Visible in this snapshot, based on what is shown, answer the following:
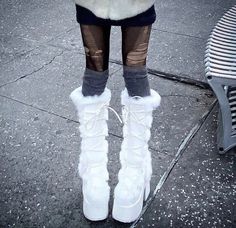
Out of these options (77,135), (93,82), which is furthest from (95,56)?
(77,135)

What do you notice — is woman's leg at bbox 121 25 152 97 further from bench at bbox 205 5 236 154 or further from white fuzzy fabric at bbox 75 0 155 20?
bench at bbox 205 5 236 154

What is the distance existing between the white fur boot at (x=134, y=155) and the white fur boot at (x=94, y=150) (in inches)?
2.9

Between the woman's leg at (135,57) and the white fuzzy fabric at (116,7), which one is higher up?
the white fuzzy fabric at (116,7)

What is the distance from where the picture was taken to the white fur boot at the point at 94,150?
1.45 metres

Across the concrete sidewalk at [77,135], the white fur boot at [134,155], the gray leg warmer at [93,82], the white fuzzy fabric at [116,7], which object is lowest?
the concrete sidewalk at [77,135]

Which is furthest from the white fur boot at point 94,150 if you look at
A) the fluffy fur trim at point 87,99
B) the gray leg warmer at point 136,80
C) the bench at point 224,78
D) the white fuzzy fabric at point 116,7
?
the bench at point 224,78

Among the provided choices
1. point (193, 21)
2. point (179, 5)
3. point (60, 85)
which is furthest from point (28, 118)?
point (179, 5)

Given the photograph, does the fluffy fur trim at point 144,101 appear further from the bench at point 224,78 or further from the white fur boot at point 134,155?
the bench at point 224,78

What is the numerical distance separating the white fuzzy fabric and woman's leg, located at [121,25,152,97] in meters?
0.08

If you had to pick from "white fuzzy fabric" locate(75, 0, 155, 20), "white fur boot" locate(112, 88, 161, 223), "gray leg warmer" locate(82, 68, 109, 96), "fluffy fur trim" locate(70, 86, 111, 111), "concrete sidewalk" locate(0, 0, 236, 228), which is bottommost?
"concrete sidewalk" locate(0, 0, 236, 228)

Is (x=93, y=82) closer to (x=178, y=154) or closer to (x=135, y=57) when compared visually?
(x=135, y=57)

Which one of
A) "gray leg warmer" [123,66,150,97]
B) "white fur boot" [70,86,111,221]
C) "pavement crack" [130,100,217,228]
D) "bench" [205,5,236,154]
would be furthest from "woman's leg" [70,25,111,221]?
"bench" [205,5,236,154]

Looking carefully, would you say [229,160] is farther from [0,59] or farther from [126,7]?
[0,59]

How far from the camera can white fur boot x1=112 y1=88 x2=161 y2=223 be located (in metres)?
1.44
